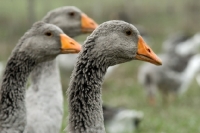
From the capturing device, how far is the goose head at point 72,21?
7055mm

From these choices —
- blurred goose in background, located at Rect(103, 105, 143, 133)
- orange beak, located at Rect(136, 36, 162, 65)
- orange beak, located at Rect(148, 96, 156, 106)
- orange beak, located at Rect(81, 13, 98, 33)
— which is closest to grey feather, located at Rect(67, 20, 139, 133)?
orange beak, located at Rect(136, 36, 162, 65)

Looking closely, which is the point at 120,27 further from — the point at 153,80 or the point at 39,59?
the point at 153,80

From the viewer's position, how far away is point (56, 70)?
21.4 feet

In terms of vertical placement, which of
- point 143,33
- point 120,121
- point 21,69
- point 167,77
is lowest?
point 21,69

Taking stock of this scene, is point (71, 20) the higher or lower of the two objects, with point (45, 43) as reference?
higher

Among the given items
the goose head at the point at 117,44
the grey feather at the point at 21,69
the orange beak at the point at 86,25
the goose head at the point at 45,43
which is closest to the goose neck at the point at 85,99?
the goose head at the point at 117,44

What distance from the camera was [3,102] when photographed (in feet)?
17.0

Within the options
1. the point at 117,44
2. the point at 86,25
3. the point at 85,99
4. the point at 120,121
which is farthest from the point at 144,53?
the point at 120,121

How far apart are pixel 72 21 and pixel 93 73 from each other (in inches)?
113

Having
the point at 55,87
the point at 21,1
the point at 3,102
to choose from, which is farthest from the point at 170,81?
the point at 21,1

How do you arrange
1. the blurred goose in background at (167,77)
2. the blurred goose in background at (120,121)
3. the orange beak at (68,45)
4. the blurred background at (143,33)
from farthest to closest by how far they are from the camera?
the blurred goose in background at (167,77), the blurred background at (143,33), the blurred goose in background at (120,121), the orange beak at (68,45)

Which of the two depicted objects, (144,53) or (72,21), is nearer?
(144,53)

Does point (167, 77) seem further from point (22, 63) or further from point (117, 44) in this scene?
point (117, 44)

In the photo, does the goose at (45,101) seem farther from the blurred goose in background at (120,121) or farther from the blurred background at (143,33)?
the blurred background at (143,33)
